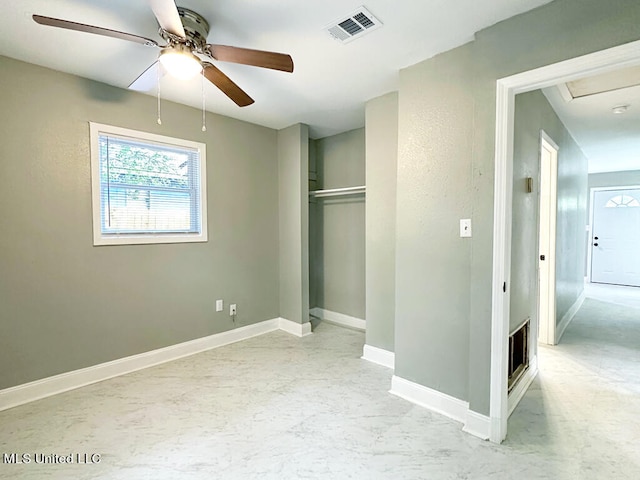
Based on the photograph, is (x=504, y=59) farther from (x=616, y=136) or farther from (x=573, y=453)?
(x=616, y=136)

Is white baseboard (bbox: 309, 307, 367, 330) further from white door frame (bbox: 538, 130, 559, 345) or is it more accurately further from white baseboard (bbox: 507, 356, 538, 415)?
white door frame (bbox: 538, 130, 559, 345)

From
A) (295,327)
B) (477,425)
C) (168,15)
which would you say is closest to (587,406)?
(477,425)

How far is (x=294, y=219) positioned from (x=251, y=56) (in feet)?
7.50

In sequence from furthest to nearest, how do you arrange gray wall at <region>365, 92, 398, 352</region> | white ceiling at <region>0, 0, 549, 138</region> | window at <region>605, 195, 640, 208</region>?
window at <region>605, 195, 640, 208</region> → gray wall at <region>365, 92, 398, 352</region> → white ceiling at <region>0, 0, 549, 138</region>

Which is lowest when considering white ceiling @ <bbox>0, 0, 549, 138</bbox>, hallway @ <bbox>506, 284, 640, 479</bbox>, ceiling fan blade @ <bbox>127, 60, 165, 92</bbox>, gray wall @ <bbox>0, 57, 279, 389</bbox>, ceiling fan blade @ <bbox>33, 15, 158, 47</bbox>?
hallway @ <bbox>506, 284, 640, 479</bbox>

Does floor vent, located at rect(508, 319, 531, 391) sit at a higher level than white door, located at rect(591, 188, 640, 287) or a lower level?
lower

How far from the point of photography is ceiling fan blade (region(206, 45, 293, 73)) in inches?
64.6

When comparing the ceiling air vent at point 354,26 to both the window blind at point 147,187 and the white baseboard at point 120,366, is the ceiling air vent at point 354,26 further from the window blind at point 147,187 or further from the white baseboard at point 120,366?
the white baseboard at point 120,366

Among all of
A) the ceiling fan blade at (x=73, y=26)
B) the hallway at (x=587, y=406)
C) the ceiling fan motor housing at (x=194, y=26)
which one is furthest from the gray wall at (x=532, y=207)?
the ceiling fan blade at (x=73, y=26)

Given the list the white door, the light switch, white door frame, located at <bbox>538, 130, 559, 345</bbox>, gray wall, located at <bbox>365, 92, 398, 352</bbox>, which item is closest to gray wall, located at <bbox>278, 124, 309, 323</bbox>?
gray wall, located at <bbox>365, 92, 398, 352</bbox>

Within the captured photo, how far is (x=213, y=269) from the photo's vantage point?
3408 mm

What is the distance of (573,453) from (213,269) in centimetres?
324

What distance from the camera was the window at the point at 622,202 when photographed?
6.45 m

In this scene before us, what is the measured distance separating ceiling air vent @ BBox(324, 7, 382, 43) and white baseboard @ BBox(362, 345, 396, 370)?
2608 mm
